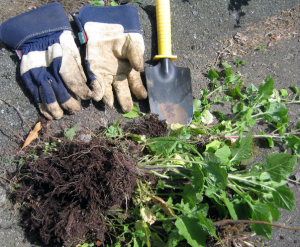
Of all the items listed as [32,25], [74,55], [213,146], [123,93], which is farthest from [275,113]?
[32,25]

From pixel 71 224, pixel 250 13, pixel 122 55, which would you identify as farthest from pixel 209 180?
pixel 250 13

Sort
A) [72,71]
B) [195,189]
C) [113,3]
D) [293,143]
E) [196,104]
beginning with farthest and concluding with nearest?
1. [113,3]
2. [196,104]
3. [293,143]
4. [72,71]
5. [195,189]

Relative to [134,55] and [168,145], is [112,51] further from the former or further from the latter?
[168,145]

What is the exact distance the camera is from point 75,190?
1.40m

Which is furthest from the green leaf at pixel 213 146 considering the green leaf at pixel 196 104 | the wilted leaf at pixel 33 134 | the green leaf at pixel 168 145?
A: the wilted leaf at pixel 33 134

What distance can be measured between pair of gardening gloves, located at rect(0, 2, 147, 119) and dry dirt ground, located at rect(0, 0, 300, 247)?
0.42ft

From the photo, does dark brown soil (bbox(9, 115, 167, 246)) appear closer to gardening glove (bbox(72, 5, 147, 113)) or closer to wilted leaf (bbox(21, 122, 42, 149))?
wilted leaf (bbox(21, 122, 42, 149))

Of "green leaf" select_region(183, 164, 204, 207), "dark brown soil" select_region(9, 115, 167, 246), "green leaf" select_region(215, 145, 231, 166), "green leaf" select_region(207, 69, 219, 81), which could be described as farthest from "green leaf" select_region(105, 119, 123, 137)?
"green leaf" select_region(207, 69, 219, 81)

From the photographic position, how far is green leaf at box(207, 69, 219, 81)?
213 cm

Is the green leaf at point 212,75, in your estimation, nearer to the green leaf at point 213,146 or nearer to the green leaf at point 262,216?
the green leaf at point 213,146

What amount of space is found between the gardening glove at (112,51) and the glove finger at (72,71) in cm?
7

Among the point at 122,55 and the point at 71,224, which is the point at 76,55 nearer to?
the point at 122,55

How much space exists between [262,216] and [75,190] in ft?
3.89

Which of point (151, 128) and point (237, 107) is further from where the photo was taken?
point (237, 107)
